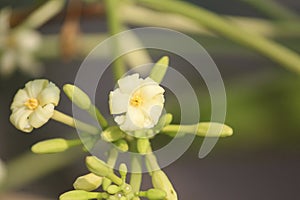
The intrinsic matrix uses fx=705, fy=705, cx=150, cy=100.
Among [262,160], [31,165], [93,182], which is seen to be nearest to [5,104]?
[31,165]

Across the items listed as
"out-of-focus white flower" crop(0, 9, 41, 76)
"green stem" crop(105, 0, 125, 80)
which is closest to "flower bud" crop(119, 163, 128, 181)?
"green stem" crop(105, 0, 125, 80)

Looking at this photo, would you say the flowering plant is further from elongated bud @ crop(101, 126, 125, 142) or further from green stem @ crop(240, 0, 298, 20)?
green stem @ crop(240, 0, 298, 20)

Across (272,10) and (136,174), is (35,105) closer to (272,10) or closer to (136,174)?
(136,174)

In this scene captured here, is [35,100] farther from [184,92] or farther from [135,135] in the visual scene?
Result: [184,92]

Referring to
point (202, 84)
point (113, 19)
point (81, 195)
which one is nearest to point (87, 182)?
point (81, 195)

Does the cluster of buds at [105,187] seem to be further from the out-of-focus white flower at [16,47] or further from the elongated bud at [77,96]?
the out-of-focus white flower at [16,47]

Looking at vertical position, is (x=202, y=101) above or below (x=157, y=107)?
above
